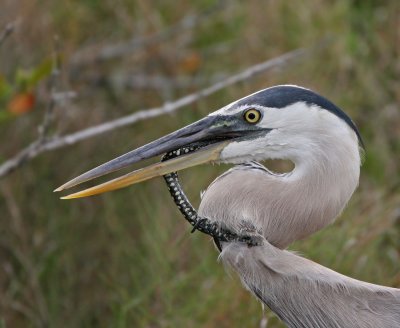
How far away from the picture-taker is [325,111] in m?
2.40

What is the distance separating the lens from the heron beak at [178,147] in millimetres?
2402

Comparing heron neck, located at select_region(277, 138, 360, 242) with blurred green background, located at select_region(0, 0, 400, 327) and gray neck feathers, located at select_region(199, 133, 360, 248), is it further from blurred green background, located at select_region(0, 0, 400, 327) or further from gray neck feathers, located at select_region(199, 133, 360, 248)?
blurred green background, located at select_region(0, 0, 400, 327)

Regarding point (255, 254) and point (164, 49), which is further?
point (164, 49)

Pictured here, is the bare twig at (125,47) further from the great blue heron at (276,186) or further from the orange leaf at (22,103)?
the great blue heron at (276,186)

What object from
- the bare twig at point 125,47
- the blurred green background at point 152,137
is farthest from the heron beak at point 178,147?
the bare twig at point 125,47

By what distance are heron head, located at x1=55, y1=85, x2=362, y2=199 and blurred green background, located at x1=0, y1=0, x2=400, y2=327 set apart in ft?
2.91

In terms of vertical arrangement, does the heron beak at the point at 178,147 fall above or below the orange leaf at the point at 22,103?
below

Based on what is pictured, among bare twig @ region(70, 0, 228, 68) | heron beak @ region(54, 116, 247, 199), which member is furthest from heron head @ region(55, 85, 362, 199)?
bare twig @ region(70, 0, 228, 68)

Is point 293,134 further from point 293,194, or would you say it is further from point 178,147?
point 178,147

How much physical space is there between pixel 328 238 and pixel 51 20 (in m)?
1.89

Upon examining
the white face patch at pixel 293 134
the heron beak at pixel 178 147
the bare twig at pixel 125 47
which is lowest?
the white face patch at pixel 293 134

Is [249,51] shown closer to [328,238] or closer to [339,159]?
[328,238]

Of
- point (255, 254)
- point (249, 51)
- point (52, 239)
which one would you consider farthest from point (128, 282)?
point (249, 51)

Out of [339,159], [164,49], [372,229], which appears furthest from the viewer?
[164,49]
